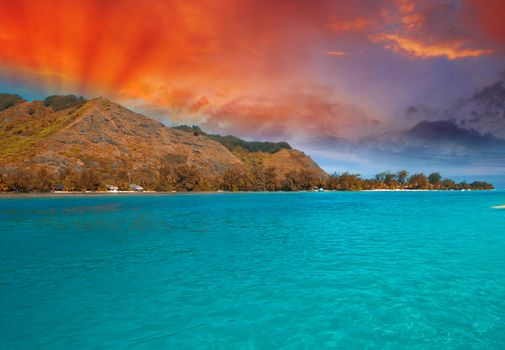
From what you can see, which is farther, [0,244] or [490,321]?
[0,244]

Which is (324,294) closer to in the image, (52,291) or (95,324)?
(95,324)

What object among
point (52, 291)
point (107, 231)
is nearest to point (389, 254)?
point (52, 291)

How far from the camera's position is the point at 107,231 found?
136 ft

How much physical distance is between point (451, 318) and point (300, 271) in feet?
31.5

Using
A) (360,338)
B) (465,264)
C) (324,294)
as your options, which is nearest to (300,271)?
(324,294)

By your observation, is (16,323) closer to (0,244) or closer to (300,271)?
(300,271)

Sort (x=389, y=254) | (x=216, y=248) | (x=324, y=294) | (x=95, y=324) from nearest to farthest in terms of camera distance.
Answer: (x=95, y=324)
(x=324, y=294)
(x=389, y=254)
(x=216, y=248)

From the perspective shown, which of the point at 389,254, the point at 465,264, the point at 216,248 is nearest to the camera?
the point at 465,264

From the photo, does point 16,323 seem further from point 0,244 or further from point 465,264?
point 465,264

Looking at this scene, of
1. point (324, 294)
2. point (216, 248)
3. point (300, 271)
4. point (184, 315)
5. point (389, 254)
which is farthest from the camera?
point (216, 248)

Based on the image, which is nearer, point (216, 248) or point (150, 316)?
point (150, 316)

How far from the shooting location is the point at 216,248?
29812mm

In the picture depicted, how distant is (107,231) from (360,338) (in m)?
38.0

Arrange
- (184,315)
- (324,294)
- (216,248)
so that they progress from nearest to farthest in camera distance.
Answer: (184,315)
(324,294)
(216,248)
